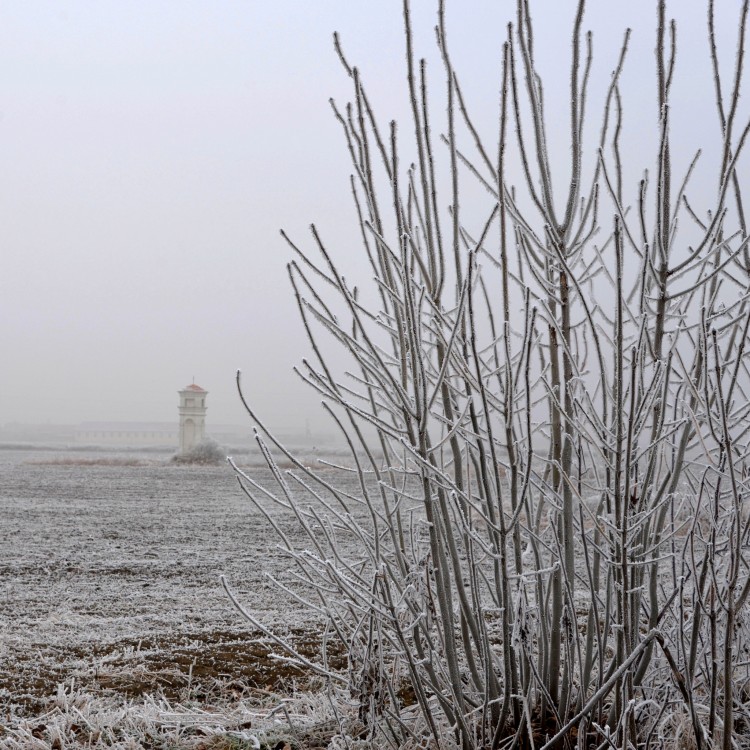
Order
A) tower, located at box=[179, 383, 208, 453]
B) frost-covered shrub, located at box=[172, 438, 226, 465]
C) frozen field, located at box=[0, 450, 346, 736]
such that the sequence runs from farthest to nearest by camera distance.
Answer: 1. tower, located at box=[179, 383, 208, 453]
2. frost-covered shrub, located at box=[172, 438, 226, 465]
3. frozen field, located at box=[0, 450, 346, 736]

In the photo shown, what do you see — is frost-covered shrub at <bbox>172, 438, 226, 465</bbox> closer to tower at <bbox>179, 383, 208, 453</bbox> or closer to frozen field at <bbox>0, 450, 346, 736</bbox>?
tower at <bbox>179, 383, 208, 453</bbox>

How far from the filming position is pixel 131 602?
538 centimetres

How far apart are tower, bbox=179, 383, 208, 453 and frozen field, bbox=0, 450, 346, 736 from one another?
84.7 ft

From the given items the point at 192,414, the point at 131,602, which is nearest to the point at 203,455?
the point at 192,414

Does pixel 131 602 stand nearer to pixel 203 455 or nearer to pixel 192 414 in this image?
pixel 203 455

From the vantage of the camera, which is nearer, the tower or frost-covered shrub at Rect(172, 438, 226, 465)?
frost-covered shrub at Rect(172, 438, 226, 465)

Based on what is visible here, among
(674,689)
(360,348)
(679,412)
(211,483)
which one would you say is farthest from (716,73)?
(211,483)

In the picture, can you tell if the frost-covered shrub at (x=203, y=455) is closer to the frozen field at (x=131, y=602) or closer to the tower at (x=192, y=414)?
the tower at (x=192, y=414)

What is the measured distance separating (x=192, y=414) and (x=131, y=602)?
34322 mm

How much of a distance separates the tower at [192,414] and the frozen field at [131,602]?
2582 centimetres

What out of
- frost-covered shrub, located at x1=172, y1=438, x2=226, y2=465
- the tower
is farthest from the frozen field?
the tower

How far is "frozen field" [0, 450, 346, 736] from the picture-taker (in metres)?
3.57

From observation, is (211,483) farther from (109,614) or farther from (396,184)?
(396,184)

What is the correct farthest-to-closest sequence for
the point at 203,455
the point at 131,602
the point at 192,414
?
1. the point at 192,414
2. the point at 203,455
3. the point at 131,602
